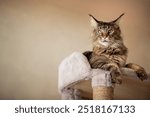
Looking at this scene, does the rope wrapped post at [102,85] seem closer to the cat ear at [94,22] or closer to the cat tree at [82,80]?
the cat tree at [82,80]

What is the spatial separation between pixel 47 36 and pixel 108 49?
0.44m

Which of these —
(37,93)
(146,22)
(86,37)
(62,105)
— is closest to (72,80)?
(62,105)

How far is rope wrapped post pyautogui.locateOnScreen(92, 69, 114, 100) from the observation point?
173 centimetres

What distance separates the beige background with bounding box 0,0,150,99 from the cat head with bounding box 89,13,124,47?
219 millimetres

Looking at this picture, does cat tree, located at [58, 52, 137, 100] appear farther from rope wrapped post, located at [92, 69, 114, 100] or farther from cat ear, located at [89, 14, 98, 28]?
cat ear, located at [89, 14, 98, 28]

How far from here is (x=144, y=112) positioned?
1.71 metres

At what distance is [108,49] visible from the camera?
2.05 meters

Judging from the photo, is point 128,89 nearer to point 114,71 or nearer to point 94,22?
point 114,71

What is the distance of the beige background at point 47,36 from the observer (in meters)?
2.22

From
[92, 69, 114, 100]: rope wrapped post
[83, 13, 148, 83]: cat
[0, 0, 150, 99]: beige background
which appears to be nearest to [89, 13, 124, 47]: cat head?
[83, 13, 148, 83]: cat

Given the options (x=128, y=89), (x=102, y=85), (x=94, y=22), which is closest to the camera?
(x=102, y=85)

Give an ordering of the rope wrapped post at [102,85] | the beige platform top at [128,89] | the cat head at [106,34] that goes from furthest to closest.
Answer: the cat head at [106,34] < the beige platform top at [128,89] < the rope wrapped post at [102,85]

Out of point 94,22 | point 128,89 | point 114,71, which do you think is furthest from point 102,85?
point 94,22

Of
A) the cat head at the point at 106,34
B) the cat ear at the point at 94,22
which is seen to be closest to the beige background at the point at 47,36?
the cat ear at the point at 94,22
